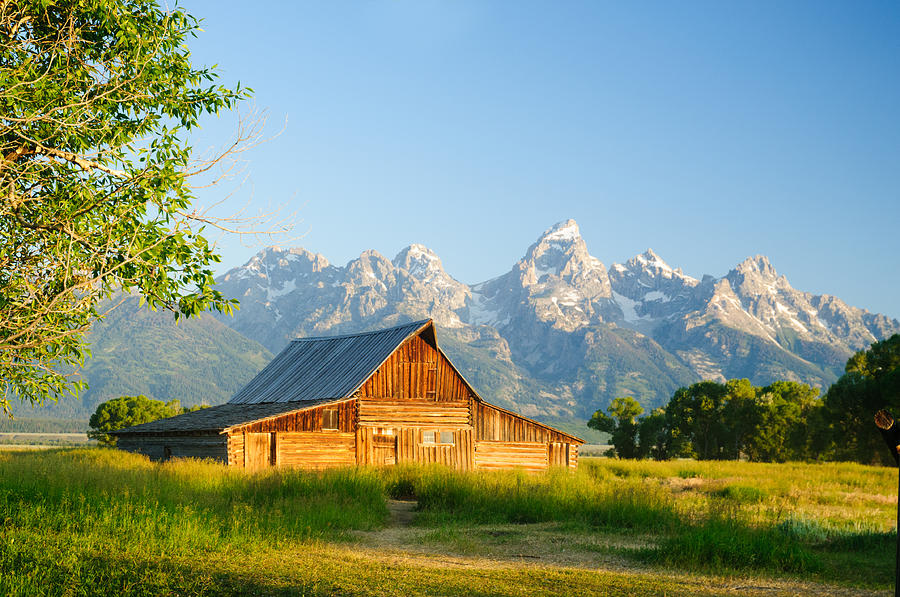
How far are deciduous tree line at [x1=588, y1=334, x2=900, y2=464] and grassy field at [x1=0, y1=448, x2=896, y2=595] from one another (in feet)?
115

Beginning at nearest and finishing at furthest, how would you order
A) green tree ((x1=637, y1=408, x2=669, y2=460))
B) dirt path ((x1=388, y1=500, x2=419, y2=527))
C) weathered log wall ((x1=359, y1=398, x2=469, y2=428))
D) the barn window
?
dirt path ((x1=388, y1=500, x2=419, y2=527))
the barn window
weathered log wall ((x1=359, y1=398, x2=469, y2=428))
green tree ((x1=637, y1=408, x2=669, y2=460))

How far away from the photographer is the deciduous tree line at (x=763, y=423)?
57.6 metres

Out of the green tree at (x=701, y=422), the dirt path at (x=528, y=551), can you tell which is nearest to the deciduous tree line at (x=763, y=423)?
the green tree at (x=701, y=422)

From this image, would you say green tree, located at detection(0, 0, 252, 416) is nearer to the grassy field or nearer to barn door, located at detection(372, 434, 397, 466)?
the grassy field

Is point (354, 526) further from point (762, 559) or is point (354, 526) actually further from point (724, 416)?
point (724, 416)

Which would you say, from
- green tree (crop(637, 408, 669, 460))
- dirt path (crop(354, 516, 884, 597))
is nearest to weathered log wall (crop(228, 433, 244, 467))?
dirt path (crop(354, 516, 884, 597))

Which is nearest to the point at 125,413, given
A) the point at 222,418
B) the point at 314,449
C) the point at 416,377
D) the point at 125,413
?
the point at 125,413

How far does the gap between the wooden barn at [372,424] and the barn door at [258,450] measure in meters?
0.05

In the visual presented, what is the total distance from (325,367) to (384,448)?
7636 millimetres

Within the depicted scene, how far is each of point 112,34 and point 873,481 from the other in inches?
1419

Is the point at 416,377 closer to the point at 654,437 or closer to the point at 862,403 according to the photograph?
the point at 862,403

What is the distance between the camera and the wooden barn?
3772 centimetres

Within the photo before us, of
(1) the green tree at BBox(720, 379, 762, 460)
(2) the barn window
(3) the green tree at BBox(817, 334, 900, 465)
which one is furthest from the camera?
(1) the green tree at BBox(720, 379, 762, 460)

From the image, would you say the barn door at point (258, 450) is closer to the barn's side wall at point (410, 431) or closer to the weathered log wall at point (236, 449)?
the barn's side wall at point (410, 431)
